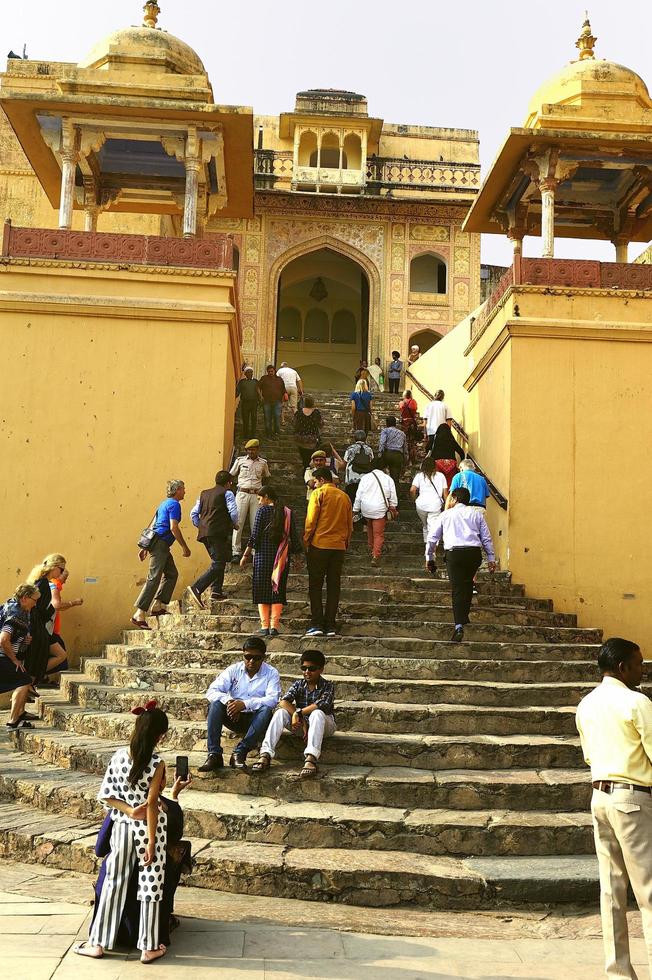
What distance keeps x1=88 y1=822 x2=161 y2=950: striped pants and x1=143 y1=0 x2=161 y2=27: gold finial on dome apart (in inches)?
500

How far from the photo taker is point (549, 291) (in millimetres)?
11680

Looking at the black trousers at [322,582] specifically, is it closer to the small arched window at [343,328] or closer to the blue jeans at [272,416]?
the blue jeans at [272,416]

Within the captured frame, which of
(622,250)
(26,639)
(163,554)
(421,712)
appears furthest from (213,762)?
(622,250)

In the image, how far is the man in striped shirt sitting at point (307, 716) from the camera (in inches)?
246

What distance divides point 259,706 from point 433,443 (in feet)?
22.5

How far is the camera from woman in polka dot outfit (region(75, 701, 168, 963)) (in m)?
4.48

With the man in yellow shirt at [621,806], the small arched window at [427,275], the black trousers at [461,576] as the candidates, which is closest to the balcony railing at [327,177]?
the small arched window at [427,275]

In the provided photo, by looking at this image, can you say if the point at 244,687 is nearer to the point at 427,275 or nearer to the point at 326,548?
the point at 326,548

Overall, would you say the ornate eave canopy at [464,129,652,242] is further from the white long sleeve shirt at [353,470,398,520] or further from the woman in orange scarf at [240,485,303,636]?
the woman in orange scarf at [240,485,303,636]

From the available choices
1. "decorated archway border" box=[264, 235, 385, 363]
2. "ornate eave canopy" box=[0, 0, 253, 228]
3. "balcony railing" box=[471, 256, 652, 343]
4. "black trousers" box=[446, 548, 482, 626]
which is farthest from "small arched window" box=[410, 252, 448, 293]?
"black trousers" box=[446, 548, 482, 626]

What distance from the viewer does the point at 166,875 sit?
466cm

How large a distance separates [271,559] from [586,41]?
10.3 m

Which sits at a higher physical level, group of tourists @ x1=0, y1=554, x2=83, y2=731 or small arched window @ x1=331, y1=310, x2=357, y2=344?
small arched window @ x1=331, y1=310, x2=357, y2=344

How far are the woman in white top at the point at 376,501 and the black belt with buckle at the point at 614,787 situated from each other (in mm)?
6120
